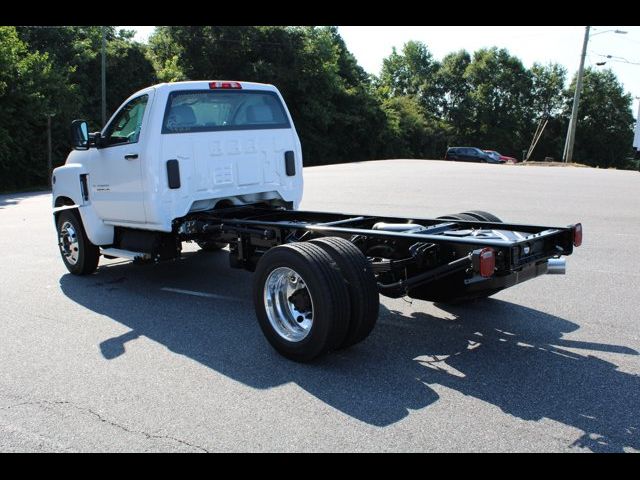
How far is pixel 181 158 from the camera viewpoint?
686 centimetres

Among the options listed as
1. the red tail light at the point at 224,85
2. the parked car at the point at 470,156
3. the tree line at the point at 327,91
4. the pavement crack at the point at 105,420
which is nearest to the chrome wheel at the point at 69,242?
the red tail light at the point at 224,85

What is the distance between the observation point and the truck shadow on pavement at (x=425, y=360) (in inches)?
Answer: 161

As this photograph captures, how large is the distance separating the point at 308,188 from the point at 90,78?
2145 cm

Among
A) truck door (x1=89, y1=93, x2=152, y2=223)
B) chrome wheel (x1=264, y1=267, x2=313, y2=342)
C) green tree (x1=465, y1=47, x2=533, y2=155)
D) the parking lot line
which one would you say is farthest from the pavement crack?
green tree (x1=465, y1=47, x2=533, y2=155)

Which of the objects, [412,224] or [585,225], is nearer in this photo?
[412,224]

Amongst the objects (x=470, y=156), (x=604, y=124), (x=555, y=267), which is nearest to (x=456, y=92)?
(x=604, y=124)

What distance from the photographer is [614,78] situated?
7075 centimetres

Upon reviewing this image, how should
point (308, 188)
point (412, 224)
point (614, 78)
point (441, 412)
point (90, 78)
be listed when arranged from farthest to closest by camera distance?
point (614, 78) → point (90, 78) → point (308, 188) → point (412, 224) → point (441, 412)

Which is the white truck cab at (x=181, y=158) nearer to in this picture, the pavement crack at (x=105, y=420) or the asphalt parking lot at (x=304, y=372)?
the asphalt parking lot at (x=304, y=372)

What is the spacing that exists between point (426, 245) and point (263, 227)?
5.72ft

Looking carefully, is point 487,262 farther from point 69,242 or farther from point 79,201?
point 69,242
